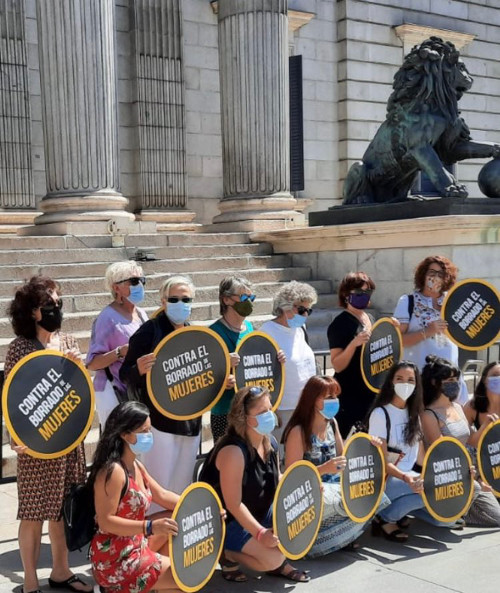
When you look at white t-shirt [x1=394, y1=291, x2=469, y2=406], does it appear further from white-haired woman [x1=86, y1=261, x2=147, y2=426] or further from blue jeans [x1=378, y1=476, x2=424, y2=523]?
white-haired woman [x1=86, y1=261, x2=147, y2=426]

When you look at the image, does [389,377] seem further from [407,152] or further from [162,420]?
[407,152]

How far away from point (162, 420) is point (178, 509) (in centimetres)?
99

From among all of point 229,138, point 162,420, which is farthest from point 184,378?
point 229,138

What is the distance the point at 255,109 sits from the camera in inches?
574

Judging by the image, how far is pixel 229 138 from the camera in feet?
48.9

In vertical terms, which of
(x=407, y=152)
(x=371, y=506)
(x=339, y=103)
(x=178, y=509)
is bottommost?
(x=371, y=506)

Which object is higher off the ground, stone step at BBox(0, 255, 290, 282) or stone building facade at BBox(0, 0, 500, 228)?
stone building facade at BBox(0, 0, 500, 228)

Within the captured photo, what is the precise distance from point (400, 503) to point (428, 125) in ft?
22.5

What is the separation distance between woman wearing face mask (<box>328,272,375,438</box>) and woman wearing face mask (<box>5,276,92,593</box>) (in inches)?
91.2

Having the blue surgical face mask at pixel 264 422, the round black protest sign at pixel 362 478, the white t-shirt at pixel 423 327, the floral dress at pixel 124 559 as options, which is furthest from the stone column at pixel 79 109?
the floral dress at pixel 124 559

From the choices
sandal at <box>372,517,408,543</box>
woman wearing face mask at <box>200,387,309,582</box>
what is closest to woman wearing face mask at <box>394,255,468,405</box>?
sandal at <box>372,517,408,543</box>

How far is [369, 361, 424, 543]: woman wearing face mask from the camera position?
5879 millimetres

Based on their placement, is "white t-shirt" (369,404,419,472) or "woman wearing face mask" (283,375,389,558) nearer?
"woman wearing face mask" (283,375,389,558)

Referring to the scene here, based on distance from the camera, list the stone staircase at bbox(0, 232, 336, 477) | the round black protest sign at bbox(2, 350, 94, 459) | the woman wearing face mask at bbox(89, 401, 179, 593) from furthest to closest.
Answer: the stone staircase at bbox(0, 232, 336, 477), the round black protest sign at bbox(2, 350, 94, 459), the woman wearing face mask at bbox(89, 401, 179, 593)
